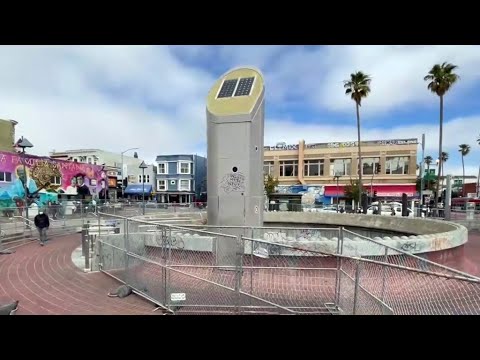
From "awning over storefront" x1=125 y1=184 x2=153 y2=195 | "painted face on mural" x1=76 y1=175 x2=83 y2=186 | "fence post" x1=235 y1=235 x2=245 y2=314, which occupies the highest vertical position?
"painted face on mural" x1=76 y1=175 x2=83 y2=186

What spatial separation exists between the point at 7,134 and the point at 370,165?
164 ft

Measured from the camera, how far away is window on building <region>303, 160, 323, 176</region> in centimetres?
4572

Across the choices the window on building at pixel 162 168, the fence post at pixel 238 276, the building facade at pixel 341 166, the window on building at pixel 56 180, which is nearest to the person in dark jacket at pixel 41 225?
the fence post at pixel 238 276

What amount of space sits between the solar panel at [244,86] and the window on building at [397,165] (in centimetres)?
3930

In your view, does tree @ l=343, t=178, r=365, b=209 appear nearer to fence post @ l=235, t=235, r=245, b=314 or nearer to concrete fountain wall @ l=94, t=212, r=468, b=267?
concrete fountain wall @ l=94, t=212, r=468, b=267

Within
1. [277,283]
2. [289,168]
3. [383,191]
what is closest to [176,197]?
[289,168]

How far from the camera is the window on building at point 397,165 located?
41000 millimetres

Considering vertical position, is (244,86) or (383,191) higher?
(244,86)

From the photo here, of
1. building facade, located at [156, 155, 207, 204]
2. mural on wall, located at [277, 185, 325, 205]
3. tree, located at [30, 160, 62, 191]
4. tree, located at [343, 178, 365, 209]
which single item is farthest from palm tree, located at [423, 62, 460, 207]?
tree, located at [30, 160, 62, 191]

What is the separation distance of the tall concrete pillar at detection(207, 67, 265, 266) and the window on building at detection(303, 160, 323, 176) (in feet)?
126

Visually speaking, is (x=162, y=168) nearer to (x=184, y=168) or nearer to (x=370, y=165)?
(x=184, y=168)

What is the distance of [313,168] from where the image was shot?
152 feet

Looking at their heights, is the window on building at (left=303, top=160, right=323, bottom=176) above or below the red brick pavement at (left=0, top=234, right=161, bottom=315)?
above
